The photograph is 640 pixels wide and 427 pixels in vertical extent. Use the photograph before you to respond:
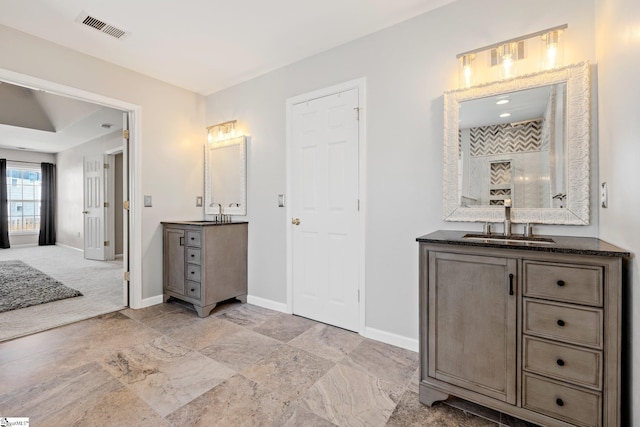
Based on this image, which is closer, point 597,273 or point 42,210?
point 597,273

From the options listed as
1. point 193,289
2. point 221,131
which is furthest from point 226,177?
point 193,289

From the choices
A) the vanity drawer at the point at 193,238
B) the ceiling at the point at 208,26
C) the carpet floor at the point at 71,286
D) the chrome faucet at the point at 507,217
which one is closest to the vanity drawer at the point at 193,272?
the vanity drawer at the point at 193,238

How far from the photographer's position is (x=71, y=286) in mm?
3959

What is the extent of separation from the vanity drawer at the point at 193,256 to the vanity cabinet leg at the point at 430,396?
7.49 ft

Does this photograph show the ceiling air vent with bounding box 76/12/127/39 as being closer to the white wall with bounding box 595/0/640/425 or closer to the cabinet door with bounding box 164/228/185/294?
the cabinet door with bounding box 164/228/185/294

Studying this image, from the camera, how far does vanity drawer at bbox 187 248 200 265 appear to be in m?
2.97

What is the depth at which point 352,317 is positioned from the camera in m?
2.56

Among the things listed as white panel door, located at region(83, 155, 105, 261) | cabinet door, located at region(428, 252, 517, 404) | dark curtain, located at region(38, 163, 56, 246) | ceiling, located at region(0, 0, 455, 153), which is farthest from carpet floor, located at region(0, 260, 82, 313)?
cabinet door, located at region(428, 252, 517, 404)

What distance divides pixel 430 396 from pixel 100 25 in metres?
3.48

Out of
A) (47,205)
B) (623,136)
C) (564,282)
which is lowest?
(564,282)

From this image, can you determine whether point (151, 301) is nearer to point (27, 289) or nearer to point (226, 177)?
point (226, 177)

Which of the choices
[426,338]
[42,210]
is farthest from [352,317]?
[42,210]

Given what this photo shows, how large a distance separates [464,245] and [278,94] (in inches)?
92.4

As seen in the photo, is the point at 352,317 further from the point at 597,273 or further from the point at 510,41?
the point at 510,41
